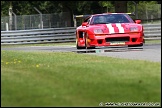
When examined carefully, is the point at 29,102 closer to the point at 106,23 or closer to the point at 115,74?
the point at 115,74

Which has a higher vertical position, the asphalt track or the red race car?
the red race car

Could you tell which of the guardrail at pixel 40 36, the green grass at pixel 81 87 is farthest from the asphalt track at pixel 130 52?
the guardrail at pixel 40 36

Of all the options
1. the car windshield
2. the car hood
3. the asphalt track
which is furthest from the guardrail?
the car hood

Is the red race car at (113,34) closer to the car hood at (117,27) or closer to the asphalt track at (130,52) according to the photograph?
the car hood at (117,27)

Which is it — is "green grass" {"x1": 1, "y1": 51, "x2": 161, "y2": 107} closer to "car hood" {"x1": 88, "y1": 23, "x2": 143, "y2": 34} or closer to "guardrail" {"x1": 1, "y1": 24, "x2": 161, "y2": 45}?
"car hood" {"x1": 88, "y1": 23, "x2": 143, "y2": 34}

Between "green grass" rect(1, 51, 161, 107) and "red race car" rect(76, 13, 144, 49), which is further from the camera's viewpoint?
"red race car" rect(76, 13, 144, 49)

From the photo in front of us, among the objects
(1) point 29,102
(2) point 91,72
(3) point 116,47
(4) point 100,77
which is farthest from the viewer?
(3) point 116,47

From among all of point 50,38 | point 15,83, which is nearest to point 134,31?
point 15,83

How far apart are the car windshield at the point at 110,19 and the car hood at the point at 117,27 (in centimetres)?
64

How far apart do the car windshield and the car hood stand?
2.09 ft

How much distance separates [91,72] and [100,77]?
69cm

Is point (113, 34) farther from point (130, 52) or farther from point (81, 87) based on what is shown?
point (81, 87)

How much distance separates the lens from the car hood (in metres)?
15.5

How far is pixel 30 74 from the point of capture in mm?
7766
